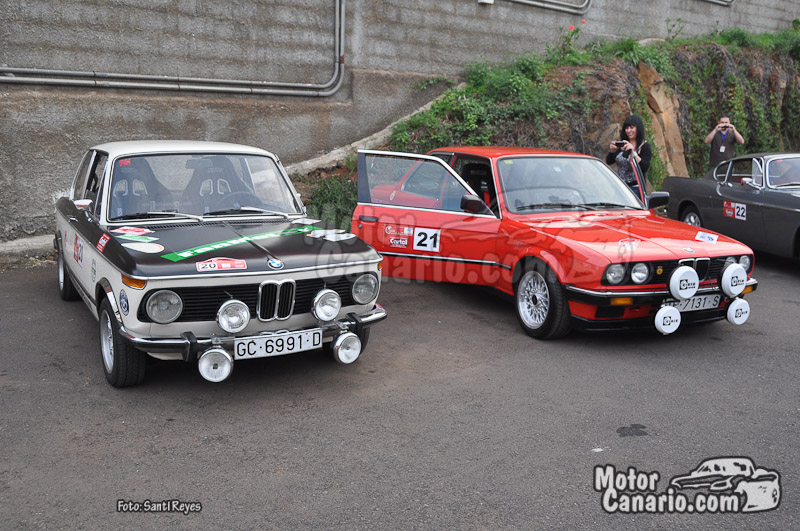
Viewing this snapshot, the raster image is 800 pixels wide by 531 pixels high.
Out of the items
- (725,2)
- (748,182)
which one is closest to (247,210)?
(748,182)

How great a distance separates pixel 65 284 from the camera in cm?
655

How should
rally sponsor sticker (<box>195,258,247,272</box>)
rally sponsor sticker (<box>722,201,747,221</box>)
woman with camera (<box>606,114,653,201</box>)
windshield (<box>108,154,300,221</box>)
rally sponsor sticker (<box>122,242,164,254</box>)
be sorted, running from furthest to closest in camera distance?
rally sponsor sticker (<box>722,201,747,221</box>) → woman with camera (<box>606,114,653,201</box>) → windshield (<box>108,154,300,221</box>) → rally sponsor sticker (<box>122,242,164,254</box>) → rally sponsor sticker (<box>195,258,247,272</box>)

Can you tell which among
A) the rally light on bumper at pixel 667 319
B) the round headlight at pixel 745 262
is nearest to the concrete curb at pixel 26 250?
the rally light on bumper at pixel 667 319

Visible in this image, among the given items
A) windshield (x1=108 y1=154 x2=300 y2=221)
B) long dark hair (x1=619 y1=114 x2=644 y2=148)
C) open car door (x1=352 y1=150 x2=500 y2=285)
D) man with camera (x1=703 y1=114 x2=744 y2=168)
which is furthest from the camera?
man with camera (x1=703 y1=114 x2=744 y2=168)

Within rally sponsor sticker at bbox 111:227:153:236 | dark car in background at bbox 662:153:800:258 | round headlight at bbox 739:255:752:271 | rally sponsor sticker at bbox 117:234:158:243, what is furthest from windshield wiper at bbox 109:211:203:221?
dark car in background at bbox 662:153:800:258

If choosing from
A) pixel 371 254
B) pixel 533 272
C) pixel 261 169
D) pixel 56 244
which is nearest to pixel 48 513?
pixel 371 254

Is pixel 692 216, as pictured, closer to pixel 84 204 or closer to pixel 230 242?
pixel 230 242

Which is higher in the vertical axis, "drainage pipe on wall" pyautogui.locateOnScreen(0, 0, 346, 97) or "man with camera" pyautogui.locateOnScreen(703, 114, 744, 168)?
"drainage pipe on wall" pyautogui.locateOnScreen(0, 0, 346, 97)

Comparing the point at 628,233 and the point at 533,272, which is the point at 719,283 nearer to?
the point at 628,233

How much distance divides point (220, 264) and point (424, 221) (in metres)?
2.82

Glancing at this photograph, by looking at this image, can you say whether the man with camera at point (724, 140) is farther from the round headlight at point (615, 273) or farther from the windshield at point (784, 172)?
the round headlight at point (615, 273)

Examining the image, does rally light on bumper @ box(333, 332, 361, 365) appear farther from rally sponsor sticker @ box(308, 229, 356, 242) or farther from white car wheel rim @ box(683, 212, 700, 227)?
white car wheel rim @ box(683, 212, 700, 227)

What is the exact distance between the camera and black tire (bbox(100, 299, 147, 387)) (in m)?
4.27

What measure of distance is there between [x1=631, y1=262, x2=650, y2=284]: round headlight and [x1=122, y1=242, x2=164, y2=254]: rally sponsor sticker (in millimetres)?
3449
